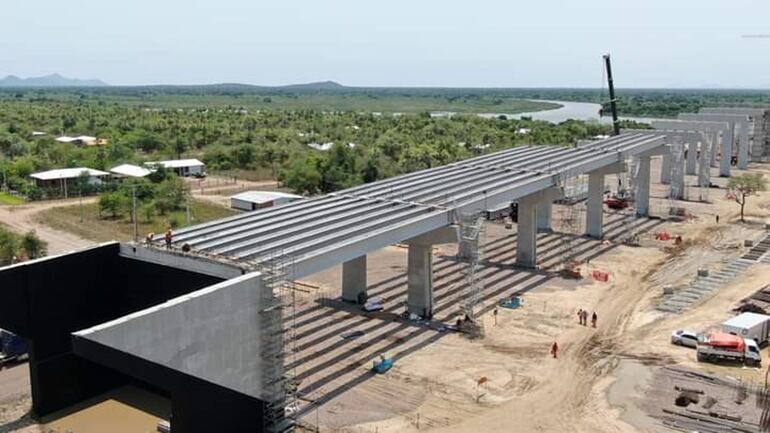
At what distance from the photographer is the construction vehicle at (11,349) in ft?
90.9

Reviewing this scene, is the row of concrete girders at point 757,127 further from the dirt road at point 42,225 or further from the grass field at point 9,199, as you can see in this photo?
the grass field at point 9,199

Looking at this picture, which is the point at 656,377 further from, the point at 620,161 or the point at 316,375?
the point at 620,161

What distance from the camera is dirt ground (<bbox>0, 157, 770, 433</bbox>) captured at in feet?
78.0

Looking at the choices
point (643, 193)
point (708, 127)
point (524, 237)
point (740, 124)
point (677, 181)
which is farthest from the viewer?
point (740, 124)

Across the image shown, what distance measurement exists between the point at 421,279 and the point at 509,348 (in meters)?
5.36

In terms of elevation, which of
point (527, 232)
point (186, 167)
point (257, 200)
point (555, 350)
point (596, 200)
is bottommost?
point (555, 350)

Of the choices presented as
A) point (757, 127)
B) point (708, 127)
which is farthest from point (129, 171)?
point (757, 127)

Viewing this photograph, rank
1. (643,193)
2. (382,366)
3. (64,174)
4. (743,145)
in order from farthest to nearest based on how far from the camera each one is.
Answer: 1. (743,145)
2. (64,174)
3. (643,193)
4. (382,366)

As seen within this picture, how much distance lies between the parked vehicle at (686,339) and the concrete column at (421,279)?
10565 mm

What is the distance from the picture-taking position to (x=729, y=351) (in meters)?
28.1

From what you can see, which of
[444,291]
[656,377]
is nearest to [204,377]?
[656,377]

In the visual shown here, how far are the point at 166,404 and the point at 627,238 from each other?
35.6 metres

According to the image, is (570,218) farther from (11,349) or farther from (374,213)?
(11,349)

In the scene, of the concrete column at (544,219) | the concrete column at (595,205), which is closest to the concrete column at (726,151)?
the concrete column at (595,205)
